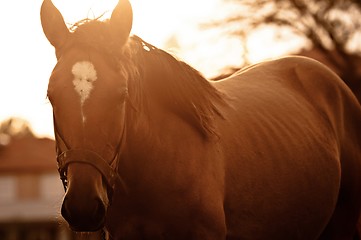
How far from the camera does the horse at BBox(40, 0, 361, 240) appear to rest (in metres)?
4.67

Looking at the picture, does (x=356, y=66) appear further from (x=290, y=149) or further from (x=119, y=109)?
(x=119, y=109)

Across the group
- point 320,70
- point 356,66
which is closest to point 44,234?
point 356,66

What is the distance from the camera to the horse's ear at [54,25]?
16.4ft

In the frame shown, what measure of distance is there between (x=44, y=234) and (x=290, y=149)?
51104 mm

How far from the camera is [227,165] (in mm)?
5629

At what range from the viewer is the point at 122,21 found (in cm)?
495

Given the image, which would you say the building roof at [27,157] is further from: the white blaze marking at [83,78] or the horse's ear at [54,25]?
the white blaze marking at [83,78]

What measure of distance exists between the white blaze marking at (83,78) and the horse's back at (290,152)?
120cm

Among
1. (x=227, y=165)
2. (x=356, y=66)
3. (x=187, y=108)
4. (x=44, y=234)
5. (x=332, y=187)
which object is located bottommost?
(x=44, y=234)

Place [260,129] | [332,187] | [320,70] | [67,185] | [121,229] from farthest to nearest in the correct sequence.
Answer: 1. [320,70]
2. [332,187]
3. [260,129]
4. [121,229]
5. [67,185]

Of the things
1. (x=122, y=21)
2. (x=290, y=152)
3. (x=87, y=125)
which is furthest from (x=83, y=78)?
(x=290, y=152)

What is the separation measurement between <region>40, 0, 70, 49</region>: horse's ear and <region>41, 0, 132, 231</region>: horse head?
129 mm

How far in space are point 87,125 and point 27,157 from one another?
56.4 meters

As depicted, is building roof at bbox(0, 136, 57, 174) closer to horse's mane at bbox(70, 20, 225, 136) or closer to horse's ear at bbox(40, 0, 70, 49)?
horse's mane at bbox(70, 20, 225, 136)
